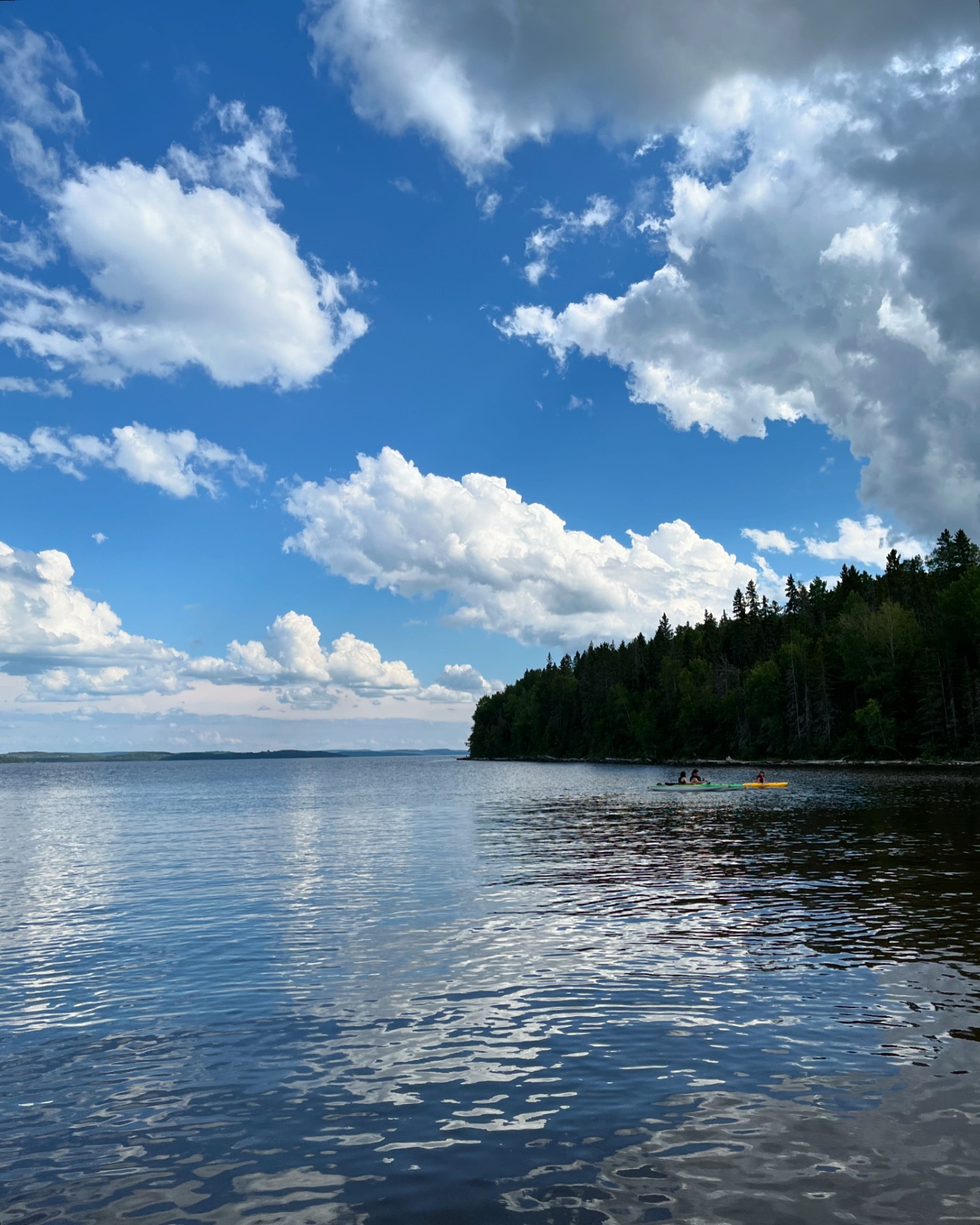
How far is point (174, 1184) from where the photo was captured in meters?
10.1

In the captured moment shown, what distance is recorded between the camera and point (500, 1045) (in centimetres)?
1452

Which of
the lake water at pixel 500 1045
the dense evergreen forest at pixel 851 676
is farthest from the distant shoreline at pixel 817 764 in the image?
the lake water at pixel 500 1045

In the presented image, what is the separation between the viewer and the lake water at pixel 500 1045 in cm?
979

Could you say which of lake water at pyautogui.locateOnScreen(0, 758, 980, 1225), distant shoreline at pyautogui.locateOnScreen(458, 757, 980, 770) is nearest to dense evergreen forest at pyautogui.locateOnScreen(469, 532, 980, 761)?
distant shoreline at pyautogui.locateOnScreen(458, 757, 980, 770)

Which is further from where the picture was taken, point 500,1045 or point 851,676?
point 851,676

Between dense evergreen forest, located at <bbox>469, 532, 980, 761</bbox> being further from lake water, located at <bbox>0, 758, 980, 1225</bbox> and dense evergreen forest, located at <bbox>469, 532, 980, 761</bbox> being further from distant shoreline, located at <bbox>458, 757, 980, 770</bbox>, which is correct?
lake water, located at <bbox>0, 758, 980, 1225</bbox>

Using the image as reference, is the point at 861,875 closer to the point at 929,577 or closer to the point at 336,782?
the point at 336,782

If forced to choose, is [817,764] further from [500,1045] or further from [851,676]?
[500,1045]

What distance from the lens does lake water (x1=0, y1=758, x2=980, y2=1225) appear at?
9789 mm

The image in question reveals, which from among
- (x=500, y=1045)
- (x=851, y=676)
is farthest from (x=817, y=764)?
(x=500, y=1045)

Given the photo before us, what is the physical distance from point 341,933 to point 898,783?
259 feet

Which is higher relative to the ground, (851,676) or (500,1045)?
(851,676)

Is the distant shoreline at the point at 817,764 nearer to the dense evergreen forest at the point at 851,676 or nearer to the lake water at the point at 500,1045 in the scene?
the dense evergreen forest at the point at 851,676

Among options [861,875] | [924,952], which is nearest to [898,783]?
[861,875]
